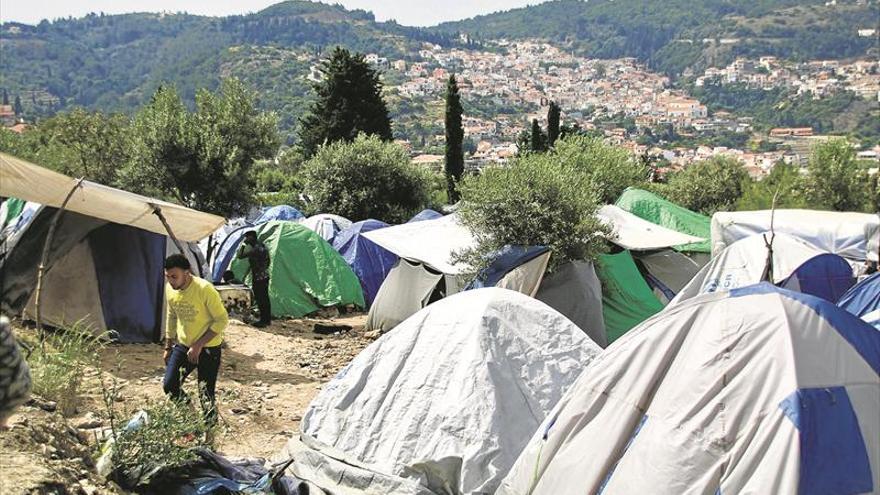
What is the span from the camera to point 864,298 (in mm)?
7512

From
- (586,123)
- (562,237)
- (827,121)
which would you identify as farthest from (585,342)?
(586,123)

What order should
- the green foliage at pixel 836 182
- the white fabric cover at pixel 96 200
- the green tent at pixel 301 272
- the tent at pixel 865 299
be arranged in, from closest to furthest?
the white fabric cover at pixel 96 200 → the tent at pixel 865 299 → the green tent at pixel 301 272 → the green foliage at pixel 836 182

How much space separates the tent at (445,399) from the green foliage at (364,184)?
49.0 ft

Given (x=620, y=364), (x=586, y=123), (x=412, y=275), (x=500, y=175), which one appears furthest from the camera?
(x=586, y=123)

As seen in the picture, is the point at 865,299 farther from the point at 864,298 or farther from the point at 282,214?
the point at 282,214

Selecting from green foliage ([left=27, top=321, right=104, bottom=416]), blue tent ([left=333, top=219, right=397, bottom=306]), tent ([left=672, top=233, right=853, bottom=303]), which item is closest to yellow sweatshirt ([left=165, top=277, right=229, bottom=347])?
green foliage ([left=27, top=321, right=104, bottom=416])

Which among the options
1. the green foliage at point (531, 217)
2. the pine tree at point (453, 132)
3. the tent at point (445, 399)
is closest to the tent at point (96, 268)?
the tent at point (445, 399)

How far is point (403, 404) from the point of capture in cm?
627

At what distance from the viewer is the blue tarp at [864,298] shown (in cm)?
728

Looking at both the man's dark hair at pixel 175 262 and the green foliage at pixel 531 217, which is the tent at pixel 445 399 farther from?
the green foliage at pixel 531 217

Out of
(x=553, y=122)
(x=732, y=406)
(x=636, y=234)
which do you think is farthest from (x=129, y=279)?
(x=553, y=122)

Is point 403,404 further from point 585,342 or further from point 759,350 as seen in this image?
point 759,350

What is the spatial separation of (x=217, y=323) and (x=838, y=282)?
26.6ft

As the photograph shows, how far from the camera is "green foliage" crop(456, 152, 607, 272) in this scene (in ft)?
37.4
